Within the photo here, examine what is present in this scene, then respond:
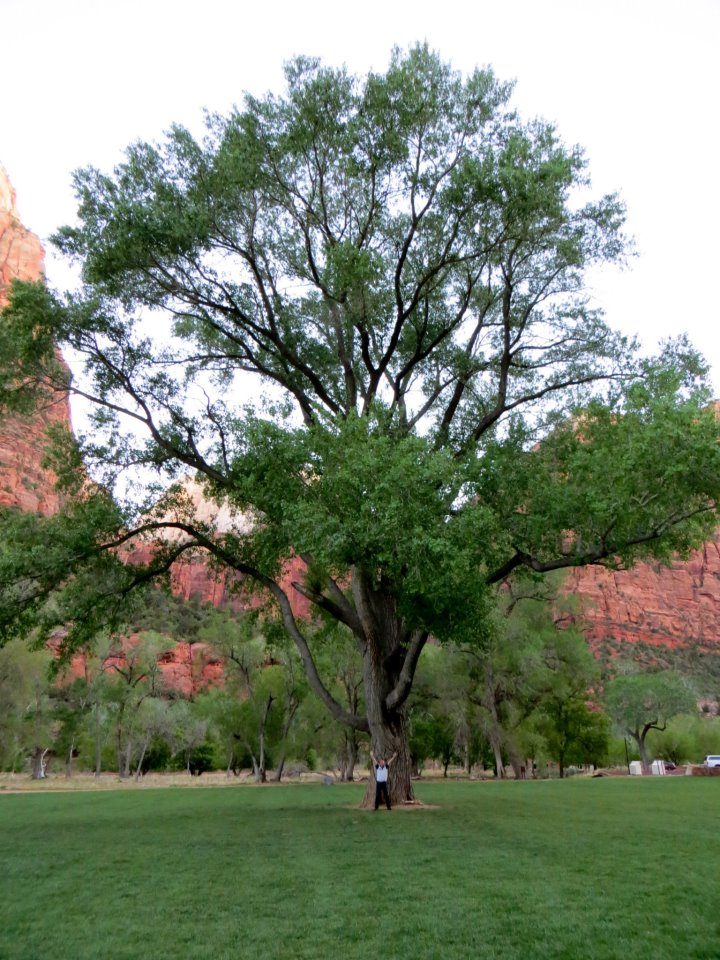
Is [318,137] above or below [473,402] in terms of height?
above

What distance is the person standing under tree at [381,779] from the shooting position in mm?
17359

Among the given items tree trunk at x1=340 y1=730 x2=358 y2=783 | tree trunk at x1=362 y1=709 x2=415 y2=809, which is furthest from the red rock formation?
tree trunk at x1=362 y1=709 x2=415 y2=809

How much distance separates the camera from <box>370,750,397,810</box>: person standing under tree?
1736 cm

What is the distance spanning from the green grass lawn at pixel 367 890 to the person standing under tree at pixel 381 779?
1.51m

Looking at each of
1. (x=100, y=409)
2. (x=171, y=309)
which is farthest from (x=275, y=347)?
(x=100, y=409)

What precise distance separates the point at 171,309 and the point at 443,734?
46.8m

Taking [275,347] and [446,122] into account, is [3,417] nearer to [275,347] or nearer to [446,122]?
[275,347]

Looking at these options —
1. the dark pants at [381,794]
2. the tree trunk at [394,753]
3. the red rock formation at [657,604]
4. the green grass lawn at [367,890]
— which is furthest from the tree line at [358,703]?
the red rock formation at [657,604]

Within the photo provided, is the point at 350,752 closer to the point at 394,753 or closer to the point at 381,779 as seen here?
the point at 394,753

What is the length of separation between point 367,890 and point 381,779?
30.8 feet

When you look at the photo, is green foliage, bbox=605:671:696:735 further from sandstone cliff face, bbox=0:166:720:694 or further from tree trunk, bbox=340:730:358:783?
sandstone cliff face, bbox=0:166:720:694

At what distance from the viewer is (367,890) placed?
831cm

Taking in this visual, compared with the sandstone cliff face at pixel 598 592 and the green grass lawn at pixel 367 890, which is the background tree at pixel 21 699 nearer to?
the sandstone cliff face at pixel 598 592

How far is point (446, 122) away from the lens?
637 inches
